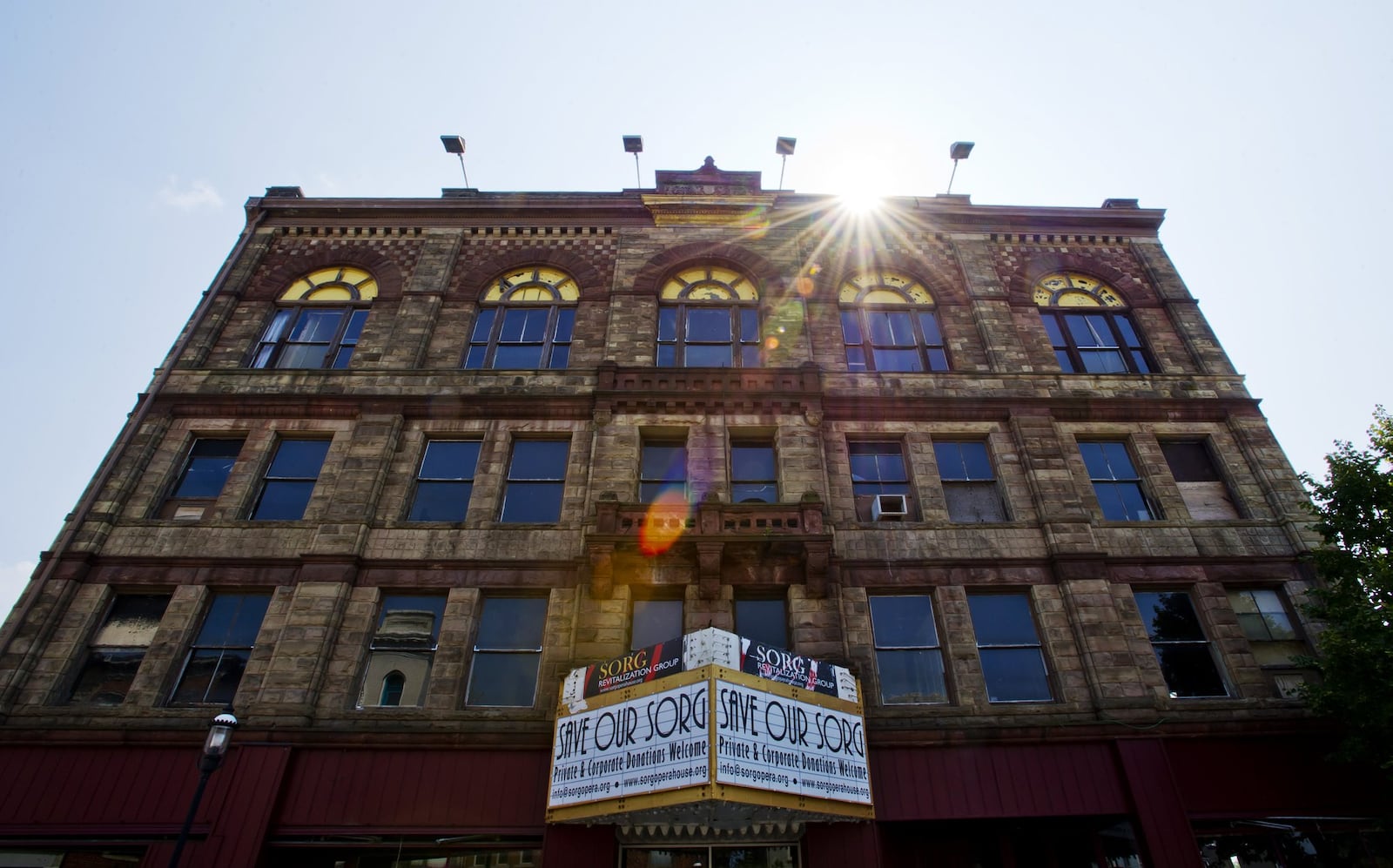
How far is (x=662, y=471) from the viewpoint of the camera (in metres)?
18.0

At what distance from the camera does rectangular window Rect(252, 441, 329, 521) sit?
56.9 feet

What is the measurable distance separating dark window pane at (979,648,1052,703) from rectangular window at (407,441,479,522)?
12083 mm

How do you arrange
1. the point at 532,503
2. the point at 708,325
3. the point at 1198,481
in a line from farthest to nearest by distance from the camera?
1. the point at 708,325
2. the point at 1198,481
3. the point at 532,503

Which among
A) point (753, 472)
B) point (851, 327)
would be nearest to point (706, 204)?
point (851, 327)

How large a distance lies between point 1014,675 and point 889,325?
10.1 m

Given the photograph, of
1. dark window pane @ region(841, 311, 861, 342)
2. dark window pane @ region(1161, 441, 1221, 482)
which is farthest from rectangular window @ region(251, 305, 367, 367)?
dark window pane @ region(1161, 441, 1221, 482)

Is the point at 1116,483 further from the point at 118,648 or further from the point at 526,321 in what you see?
the point at 118,648

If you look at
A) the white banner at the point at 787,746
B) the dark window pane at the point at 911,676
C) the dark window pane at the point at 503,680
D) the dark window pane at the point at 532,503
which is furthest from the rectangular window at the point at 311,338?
the dark window pane at the point at 911,676

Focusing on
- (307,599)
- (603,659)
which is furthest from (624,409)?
(307,599)

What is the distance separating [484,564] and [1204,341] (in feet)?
66.5

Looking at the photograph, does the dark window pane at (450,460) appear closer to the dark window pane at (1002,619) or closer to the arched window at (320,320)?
the arched window at (320,320)

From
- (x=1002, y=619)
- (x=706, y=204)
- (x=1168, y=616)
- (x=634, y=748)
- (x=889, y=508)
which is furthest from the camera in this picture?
(x=706, y=204)

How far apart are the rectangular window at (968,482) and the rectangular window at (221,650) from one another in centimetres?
1567

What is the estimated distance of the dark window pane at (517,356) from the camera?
2044 centimetres
